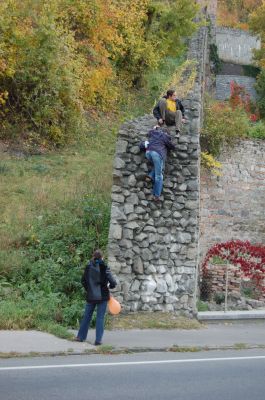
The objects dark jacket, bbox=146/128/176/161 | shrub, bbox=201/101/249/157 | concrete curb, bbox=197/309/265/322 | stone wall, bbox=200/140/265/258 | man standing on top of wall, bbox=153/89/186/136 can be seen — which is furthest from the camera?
stone wall, bbox=200/140/265/258

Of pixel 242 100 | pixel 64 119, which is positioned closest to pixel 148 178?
pixel 64 119

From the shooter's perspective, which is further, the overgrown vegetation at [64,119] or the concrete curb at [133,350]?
the overgrown vegetation at [64,119]

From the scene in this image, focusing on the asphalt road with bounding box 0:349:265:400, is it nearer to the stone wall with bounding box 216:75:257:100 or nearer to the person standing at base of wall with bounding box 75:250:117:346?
the person standing at base of wall with bounding box 75:250:117:346

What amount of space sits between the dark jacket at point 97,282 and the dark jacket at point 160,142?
3.02 meters

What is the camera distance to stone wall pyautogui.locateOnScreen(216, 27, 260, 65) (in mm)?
45000

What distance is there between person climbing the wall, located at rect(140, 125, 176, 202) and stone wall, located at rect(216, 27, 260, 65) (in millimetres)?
32440

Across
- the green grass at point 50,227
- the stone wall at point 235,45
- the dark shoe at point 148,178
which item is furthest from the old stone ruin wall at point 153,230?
the stone wall at point 235,45

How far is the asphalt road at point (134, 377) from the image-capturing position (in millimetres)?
7523

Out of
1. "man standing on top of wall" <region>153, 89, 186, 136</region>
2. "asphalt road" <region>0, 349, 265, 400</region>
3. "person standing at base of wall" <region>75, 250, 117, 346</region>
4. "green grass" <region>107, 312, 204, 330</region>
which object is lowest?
"asphalt road" <region>0, 349, 265, 400</region>

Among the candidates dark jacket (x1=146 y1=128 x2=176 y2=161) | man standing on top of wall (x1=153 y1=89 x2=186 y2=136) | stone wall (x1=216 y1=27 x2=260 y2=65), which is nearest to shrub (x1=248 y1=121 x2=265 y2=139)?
man standing on top of wall (x1=153 y1=89 x2=186 y2=136)

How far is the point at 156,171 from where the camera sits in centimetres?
1309

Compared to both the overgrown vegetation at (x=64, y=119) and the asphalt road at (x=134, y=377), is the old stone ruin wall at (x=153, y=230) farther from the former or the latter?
the asphalt road at (x=134, y=377)

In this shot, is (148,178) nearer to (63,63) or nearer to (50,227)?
(50,227)

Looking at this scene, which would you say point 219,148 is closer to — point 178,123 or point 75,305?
point 178,123
